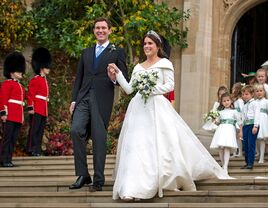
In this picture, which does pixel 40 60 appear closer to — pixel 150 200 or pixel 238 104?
pixel 238 104

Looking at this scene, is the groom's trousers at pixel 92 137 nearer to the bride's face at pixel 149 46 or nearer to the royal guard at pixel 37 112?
the bride's face at pixel 149 46

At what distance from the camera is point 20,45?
60.7 ft

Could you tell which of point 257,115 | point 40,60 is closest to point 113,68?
point 257,115

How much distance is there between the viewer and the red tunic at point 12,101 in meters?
13.8

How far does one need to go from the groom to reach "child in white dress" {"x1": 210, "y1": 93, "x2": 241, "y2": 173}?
3.01 metres

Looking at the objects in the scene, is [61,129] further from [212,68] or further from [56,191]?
[56,191]

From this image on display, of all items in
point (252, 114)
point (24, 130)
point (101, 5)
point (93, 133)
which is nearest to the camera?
point (93, 133)

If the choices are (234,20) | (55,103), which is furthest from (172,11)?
(55,103)

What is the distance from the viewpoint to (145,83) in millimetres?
9125

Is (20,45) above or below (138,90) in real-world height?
above

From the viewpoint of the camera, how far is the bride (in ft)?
28.7

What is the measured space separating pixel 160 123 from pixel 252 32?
11523mm

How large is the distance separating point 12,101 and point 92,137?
5110 millimetres

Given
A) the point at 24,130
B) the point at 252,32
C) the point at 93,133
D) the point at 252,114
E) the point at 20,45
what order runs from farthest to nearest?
the point at 252,32 → the point at 20,45 → the point at 24,130 → the point at 252,114 → the point at 93,133
